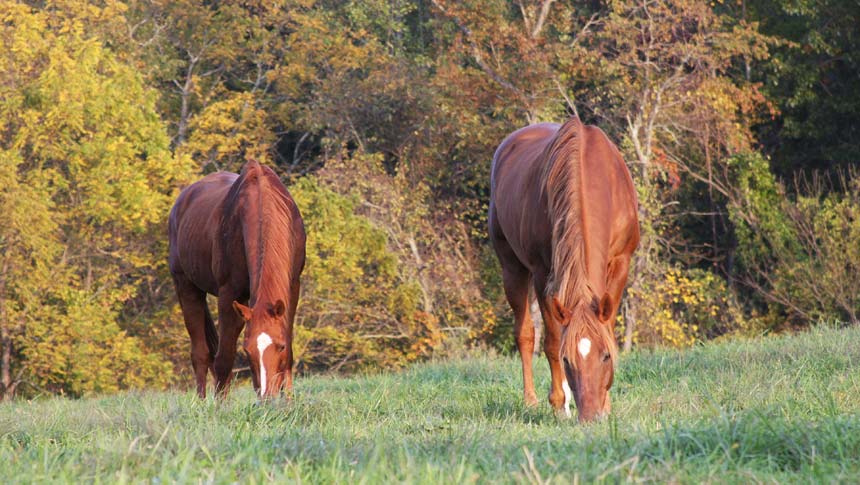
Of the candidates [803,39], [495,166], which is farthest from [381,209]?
[495,166]

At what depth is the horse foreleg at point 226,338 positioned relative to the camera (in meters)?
8.23

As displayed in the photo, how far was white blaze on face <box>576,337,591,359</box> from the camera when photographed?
5.38 metres

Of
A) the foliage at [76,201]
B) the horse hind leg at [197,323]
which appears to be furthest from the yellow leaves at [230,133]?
the horse hind leg at [197,323]

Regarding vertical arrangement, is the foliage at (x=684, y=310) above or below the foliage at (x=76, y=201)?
below

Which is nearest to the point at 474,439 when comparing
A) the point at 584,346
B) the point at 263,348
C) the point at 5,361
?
the point at 584,346

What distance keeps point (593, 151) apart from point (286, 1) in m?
20.1

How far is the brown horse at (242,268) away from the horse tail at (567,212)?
2.06 meters

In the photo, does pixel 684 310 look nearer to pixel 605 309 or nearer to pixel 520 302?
pixel 520 302

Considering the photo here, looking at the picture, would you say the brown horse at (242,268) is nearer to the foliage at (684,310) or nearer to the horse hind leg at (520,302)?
the horse hind leg at (520,302)

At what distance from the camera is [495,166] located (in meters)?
8.38

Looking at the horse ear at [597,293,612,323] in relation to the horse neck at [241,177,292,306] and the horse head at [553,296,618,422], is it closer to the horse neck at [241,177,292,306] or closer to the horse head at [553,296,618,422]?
the horse head at [553,296,618,422]

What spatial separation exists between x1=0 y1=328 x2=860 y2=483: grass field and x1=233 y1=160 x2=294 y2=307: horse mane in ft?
3.72

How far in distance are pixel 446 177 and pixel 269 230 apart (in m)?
15.4

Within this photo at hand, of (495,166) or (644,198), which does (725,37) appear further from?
(495,166)
